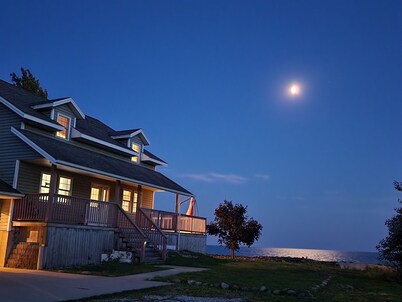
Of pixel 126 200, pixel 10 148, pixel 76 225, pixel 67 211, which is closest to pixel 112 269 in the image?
pixel 76 225

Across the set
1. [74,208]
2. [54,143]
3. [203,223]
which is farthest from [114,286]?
[203,223]

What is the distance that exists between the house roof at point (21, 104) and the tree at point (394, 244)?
1648cm

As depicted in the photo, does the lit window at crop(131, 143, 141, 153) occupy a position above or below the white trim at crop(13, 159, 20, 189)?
above

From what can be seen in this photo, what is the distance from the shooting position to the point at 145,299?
35.3 ft

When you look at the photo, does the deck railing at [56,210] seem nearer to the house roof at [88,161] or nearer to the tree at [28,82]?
the house roof at [88,161]

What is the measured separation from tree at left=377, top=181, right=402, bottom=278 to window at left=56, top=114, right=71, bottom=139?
16.5m

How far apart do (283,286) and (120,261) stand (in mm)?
8570

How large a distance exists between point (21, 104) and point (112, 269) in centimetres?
938

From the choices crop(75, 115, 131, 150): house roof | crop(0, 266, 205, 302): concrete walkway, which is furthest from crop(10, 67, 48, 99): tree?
crop(0, 266, 205, 302): concrete walkway

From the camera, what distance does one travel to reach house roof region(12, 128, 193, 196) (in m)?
19.1

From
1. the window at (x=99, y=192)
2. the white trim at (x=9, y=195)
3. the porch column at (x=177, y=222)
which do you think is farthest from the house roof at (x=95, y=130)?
the white trim at (x=9, y=195)

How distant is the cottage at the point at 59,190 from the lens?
1866 cm

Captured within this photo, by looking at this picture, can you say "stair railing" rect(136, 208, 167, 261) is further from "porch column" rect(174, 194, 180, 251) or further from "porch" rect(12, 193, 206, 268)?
"porch column" rect(174, 194, 180, 251)

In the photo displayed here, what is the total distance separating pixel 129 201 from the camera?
28.6m
